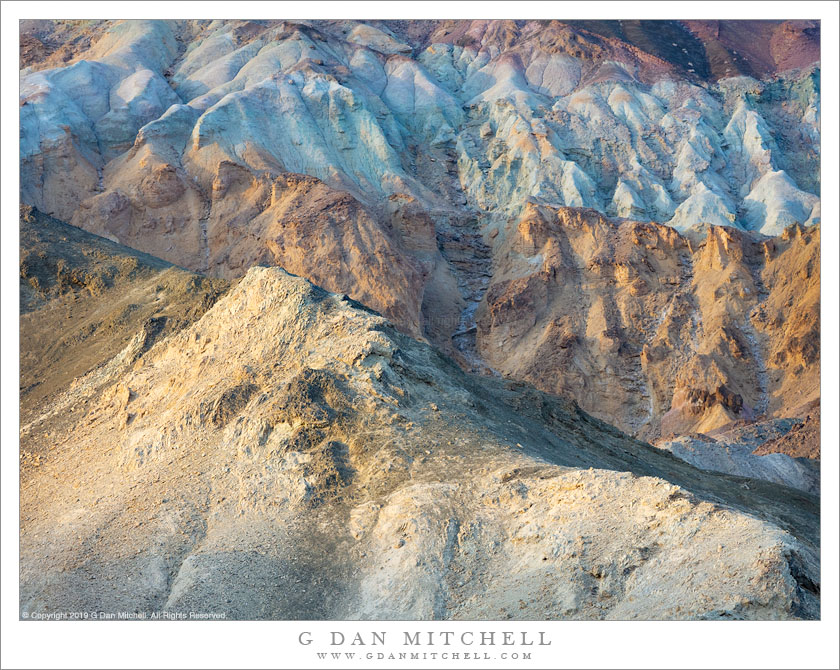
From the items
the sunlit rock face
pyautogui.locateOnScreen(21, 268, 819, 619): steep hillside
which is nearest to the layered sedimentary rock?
the sunlit rock face

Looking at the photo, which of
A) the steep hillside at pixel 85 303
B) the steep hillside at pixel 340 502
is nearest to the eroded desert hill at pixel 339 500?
the steep hillside at pixel 340 502

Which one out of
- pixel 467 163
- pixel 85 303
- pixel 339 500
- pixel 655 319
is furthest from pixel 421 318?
pixel 339 500

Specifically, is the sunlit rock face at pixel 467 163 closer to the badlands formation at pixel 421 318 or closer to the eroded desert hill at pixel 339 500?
the badlands formation at pixel 421 318

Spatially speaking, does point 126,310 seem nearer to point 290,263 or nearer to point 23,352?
point 23,352

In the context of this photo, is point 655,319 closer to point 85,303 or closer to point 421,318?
point 421,318

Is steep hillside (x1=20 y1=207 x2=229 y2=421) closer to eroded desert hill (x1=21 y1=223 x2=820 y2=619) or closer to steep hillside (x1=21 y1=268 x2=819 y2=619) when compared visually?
eroded desert hill (x1=21 y1=223 x2=820 y2=619)

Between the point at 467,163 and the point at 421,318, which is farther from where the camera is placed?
the point at 467,163
